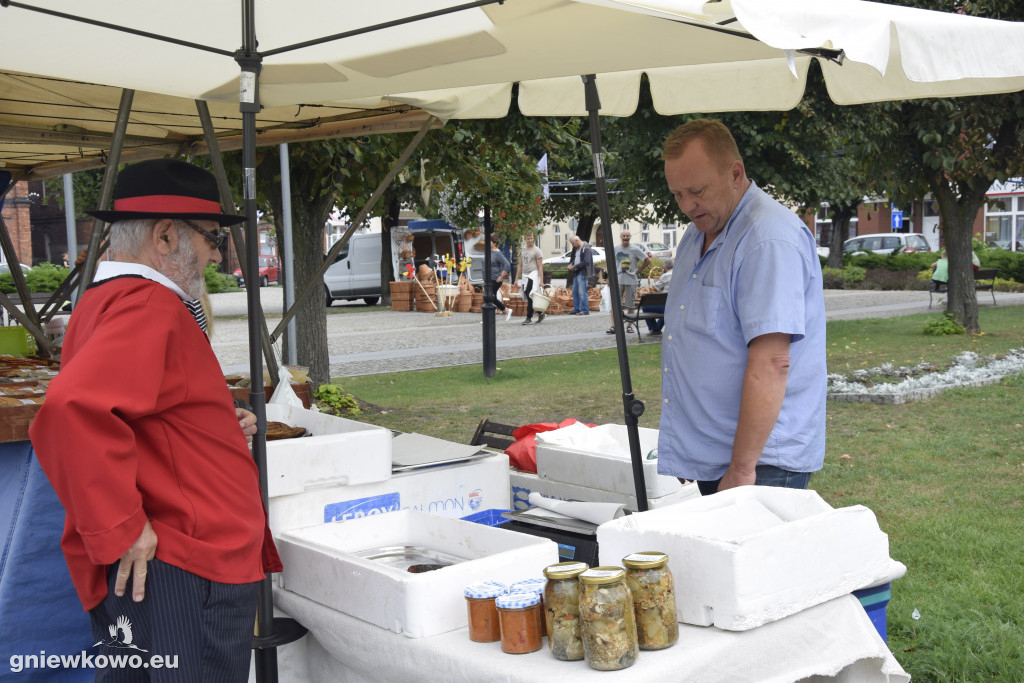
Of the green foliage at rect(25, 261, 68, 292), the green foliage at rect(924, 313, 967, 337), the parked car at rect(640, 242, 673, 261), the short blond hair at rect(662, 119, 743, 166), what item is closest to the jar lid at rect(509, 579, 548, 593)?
the short blond hair at rect(662, 119, 743, 166)

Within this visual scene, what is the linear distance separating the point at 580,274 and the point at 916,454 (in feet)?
51.9

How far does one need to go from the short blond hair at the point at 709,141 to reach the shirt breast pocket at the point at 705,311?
405 mm

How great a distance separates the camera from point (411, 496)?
10.2 feet

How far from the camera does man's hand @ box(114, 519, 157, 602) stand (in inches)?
84.4

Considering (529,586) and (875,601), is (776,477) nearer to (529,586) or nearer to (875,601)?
(875,601)

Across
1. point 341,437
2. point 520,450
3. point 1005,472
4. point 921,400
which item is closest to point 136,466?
point 341,437

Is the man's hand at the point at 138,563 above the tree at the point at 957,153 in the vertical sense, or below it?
below

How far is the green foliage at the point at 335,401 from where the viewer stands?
9430 mm

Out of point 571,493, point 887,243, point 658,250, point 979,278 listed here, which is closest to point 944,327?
point 979,278

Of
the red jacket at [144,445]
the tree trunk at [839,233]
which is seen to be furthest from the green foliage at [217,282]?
the red jacket at [144,445]

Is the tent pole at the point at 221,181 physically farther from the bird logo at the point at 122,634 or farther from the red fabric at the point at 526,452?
the bird logo at the point at 122,634

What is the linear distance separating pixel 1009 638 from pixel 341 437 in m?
3.00

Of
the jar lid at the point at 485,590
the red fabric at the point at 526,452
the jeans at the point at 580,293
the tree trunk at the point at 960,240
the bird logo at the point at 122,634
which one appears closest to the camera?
the jar lid at the point at 485,590

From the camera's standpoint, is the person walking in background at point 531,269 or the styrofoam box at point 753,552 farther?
the person walking in background at point 531,269
